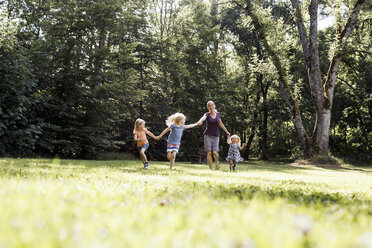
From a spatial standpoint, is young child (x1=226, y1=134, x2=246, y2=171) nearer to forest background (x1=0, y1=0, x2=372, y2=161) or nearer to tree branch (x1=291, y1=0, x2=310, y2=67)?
forest background (x1=0, y1=0, x2=372, y2=161)

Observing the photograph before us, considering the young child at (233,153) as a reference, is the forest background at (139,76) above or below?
above

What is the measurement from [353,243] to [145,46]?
21056 millimetres

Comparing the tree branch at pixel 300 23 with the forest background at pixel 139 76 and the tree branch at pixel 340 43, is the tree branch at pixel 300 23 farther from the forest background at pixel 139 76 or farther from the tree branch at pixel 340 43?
the tree branch at pixel 340 43

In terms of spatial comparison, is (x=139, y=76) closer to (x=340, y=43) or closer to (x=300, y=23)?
(x=300, y=23)

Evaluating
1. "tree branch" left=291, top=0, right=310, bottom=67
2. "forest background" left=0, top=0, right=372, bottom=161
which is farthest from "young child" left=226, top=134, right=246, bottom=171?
"tree branch" left=291, top=0, right=310, bottom=67

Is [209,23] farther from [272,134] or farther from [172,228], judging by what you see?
[172,228]

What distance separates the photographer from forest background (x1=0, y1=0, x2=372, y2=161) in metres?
15.1

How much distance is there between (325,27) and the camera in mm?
30812

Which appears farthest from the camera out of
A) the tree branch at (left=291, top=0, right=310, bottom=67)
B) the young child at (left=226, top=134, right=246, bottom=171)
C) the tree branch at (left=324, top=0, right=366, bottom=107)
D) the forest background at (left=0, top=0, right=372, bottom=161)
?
the tree branch at (left=291, top=0, right=310, bottom=67)

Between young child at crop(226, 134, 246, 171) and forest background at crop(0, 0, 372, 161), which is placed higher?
forest background at crop(0, 0, 372, 161)

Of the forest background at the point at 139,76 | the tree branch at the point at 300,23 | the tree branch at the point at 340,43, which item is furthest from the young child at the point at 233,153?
the tree branch at the point at 300,23

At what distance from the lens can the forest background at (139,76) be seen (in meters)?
15.1

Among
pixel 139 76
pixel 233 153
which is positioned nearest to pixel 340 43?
pixel 233 153

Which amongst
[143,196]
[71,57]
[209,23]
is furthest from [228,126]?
[143,196]
